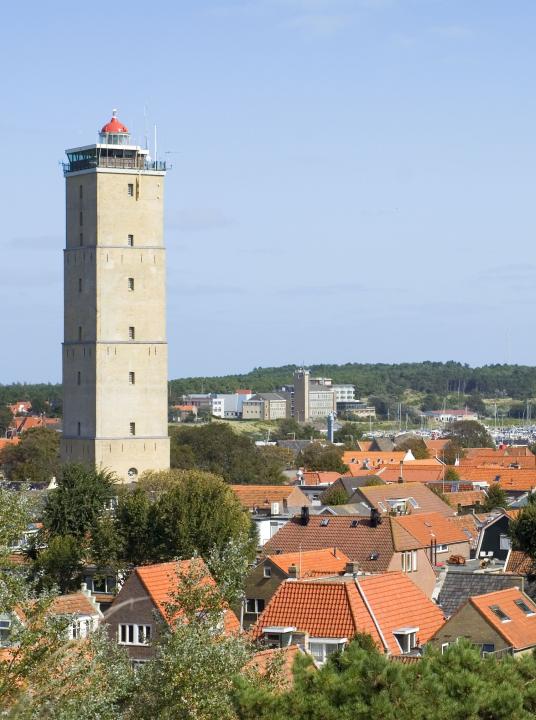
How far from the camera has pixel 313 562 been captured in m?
50.5

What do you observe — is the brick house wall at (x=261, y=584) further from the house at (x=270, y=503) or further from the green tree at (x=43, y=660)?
the house at (x=270, y=503)

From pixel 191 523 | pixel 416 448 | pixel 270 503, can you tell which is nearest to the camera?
pixel 191 523

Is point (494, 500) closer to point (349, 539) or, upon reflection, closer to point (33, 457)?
point (33, 457)

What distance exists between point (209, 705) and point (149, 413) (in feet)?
212

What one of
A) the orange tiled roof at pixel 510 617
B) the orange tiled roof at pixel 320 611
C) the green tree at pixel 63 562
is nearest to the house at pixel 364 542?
the green tree at pixel 63 562

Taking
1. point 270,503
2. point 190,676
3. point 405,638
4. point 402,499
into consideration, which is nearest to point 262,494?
point 270,503

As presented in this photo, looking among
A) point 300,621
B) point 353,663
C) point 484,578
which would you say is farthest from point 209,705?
point 484,578

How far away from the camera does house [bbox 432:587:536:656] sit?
40750mm

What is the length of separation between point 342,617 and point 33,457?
246 feet

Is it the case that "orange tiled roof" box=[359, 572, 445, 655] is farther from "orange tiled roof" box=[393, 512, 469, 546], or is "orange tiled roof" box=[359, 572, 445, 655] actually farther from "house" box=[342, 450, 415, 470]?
"house" box=[342, 450, 415, 470]

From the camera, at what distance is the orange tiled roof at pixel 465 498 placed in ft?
301

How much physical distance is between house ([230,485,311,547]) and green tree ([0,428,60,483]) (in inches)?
724

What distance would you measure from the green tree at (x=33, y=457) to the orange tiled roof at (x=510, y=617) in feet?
194

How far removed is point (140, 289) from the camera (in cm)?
9169
